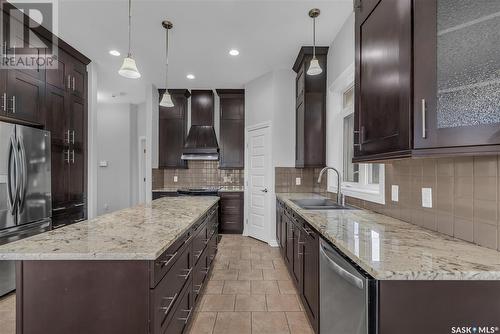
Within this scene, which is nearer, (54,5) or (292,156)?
(54,5)

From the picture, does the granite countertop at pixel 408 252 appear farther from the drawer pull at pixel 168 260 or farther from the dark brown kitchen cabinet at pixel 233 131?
the dark brown kitchen cabinet at pixel 233 131

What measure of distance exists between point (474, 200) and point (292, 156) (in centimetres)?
320

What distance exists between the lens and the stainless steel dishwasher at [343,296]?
1023 millimetres

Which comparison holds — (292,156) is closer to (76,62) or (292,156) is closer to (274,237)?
(274,237)

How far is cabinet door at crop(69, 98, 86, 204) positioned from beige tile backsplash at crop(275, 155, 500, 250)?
4013 mm

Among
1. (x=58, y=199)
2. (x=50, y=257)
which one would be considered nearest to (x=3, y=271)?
(x=58, y=199)

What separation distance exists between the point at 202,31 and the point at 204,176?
3.27 m

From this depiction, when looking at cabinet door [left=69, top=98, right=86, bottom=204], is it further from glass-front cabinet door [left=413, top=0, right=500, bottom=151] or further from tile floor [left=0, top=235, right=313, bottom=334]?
glass-front cabinet door [left=413, top=0, right=500, bottom=151]

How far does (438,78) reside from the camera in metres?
1.10

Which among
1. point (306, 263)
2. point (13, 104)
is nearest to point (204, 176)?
point (13, 104)

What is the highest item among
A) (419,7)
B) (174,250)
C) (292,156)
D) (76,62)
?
(76,62)

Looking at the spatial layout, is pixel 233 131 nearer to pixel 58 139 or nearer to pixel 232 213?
pixel 232 213

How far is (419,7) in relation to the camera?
116 centimetres

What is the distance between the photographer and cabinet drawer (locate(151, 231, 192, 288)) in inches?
47.6
